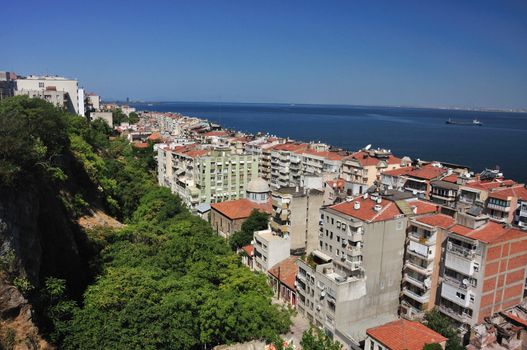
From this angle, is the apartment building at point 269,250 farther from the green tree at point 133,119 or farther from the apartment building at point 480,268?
the green tree at point 133,119

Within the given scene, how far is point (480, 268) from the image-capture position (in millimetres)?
29469

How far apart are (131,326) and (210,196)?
3856 centimetres

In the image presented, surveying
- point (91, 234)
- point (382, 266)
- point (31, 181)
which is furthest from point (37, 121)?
point (382, 266)

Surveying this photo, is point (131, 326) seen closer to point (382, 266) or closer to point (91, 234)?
point (91, 234)

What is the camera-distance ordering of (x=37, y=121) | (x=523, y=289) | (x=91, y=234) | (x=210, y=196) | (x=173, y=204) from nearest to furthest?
(x=523, y=289), (x=91, y=234), (x=37, y=121), (x=173, y=204), (x=210, y=196)

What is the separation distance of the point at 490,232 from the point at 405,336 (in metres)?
9.88

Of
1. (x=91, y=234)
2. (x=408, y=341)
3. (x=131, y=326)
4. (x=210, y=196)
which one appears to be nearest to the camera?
(x=131, y=326)

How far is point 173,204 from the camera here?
5138cm

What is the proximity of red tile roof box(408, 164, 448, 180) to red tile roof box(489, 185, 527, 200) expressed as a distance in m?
9.68

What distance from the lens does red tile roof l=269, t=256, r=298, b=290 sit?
126 feet

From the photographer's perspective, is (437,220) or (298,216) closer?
(437,220)

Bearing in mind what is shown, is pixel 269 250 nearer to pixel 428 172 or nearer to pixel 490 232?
pixel 490 232

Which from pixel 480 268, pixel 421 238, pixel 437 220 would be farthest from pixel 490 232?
pixel 421 238

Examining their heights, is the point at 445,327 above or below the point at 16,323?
below
